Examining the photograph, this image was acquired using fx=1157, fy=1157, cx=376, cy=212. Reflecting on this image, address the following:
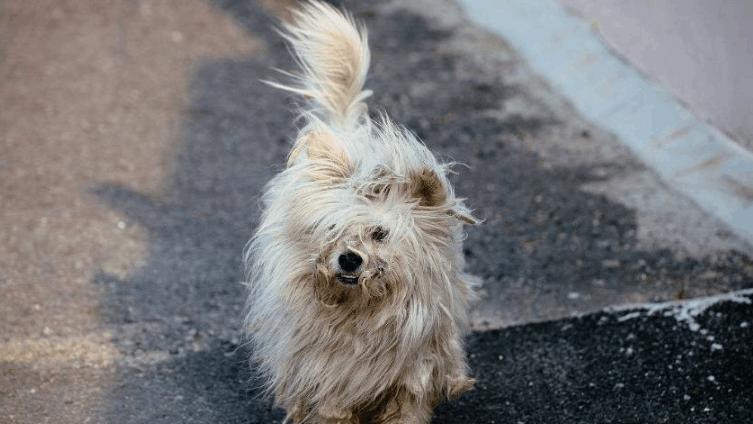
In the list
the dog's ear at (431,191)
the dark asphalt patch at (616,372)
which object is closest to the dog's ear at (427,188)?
the dog's ear at (431,191)

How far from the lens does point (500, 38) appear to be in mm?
8836

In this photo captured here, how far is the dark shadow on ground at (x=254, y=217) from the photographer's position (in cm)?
496

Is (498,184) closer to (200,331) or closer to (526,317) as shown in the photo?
(526,317)

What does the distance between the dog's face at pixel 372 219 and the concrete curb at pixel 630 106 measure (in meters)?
2.29

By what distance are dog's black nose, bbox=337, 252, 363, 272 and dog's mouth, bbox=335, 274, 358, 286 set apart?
2 cm

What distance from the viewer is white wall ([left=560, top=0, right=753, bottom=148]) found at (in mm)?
5910

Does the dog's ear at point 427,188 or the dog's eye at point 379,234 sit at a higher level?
the dog's ear at point 427,188

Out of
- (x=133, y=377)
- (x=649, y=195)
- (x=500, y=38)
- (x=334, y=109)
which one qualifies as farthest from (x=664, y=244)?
(x=500, y=38)

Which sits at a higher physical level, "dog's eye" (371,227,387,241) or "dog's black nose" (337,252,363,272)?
"dog's eye" (371,227,387,241)

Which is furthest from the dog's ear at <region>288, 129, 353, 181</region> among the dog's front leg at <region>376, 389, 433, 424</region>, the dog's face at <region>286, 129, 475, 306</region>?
the dog's front leg at <region>376, 389, 433, 424</region>

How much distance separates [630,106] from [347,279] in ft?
12.0

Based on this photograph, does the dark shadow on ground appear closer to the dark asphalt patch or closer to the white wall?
the dark asphalt patch

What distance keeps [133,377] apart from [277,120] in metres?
3.28

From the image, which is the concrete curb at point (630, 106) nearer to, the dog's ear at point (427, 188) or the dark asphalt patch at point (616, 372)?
the dark asphalt patch at point (616, 372)
